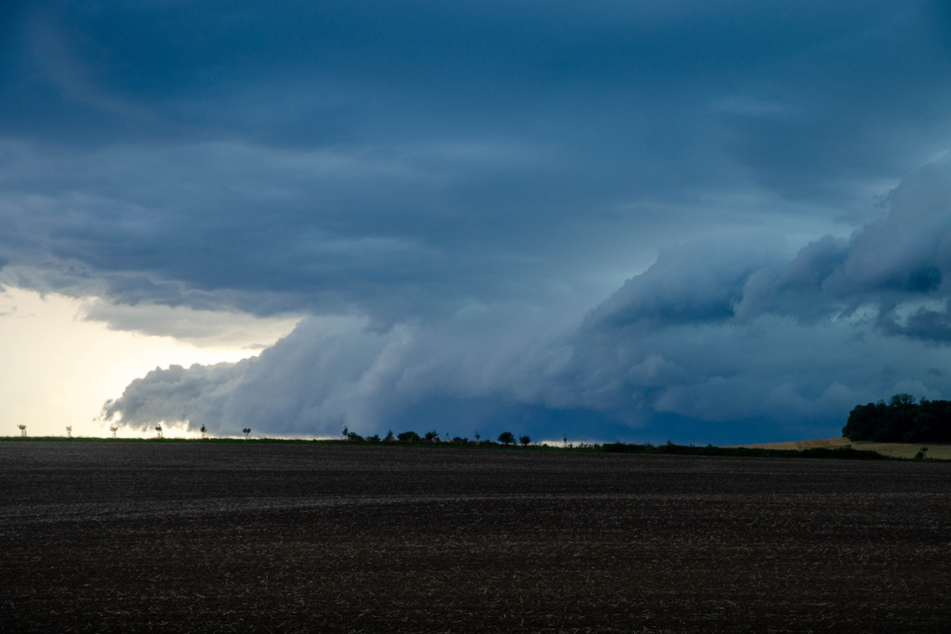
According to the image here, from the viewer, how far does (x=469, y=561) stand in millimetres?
11727

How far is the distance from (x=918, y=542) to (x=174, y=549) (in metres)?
14.1

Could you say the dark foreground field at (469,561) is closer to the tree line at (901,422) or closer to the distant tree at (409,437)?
the distant tree at (409,437)

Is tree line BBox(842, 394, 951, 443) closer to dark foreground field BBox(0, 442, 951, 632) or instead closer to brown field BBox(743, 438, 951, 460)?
brown field BBox(743, 438, 951, 460)

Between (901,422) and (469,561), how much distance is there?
9458cm

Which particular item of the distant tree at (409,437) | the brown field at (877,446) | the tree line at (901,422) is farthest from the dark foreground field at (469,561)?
the tree line at (901,422)

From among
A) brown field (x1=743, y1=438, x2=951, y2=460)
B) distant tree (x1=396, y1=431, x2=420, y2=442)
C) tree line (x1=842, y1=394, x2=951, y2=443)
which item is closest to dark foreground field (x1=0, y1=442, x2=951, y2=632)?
distant tree (x1=396, y1=431, x2=420, y2=442)

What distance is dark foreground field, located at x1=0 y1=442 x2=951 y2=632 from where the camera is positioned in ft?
29.1

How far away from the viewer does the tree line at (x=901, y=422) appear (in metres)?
87.4

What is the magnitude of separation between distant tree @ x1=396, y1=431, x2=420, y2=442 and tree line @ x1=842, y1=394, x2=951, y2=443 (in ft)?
196

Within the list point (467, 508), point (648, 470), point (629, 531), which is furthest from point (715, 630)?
point (648, 470)

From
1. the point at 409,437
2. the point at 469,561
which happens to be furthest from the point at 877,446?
the point at 469,561

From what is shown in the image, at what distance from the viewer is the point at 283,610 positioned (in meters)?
9.08

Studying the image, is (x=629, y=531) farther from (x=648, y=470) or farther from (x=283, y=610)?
(x=648, y=470)

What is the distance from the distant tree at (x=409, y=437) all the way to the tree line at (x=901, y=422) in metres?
59.7
